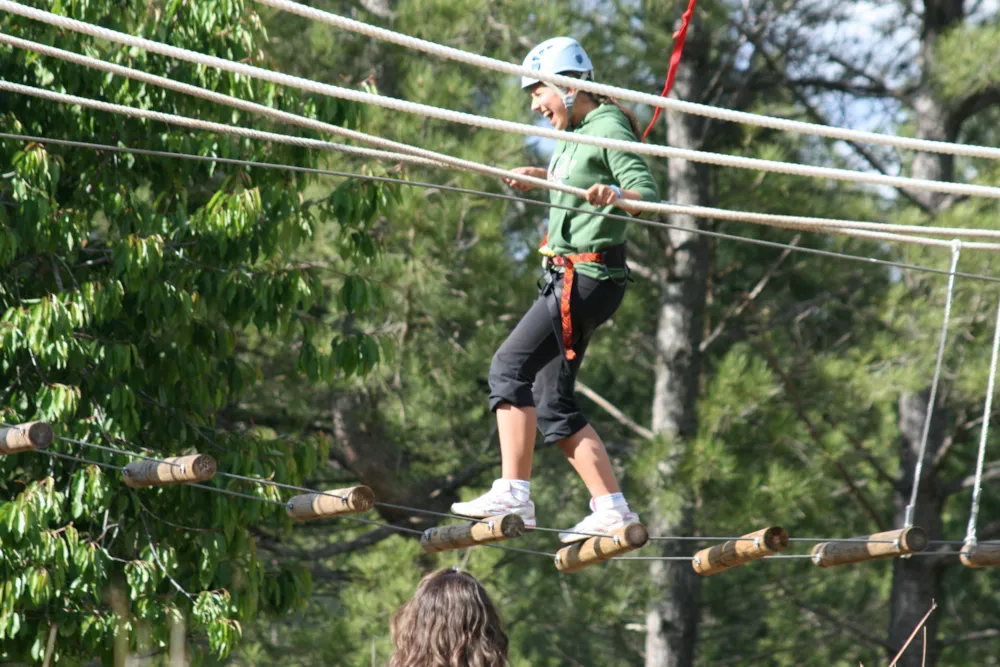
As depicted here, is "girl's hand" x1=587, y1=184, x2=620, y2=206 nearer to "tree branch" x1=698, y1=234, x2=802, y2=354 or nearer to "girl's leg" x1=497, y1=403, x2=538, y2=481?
"girl's leg" x1=497, y1=403, x2=538, y2=481

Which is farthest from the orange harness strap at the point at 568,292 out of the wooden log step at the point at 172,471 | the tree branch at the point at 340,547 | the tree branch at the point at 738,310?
the tree branch at the point at 738,310

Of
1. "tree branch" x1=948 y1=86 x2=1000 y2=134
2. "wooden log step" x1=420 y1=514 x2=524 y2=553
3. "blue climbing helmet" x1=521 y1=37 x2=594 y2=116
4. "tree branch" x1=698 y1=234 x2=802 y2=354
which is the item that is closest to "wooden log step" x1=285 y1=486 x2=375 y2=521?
"wooden log step" x1=420 y1=514 x2=524 y2=553

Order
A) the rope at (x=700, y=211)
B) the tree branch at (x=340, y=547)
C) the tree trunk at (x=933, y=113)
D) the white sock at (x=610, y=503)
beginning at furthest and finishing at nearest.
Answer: the tree trunk at (x=933, y=113) → the tree branch at (x=340, y=547) → the white sock at (x=610, y=503) → the rope at (x=700, y=211)

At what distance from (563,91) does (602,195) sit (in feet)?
1.75

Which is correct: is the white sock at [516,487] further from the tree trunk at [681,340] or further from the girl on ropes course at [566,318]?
the tree trunk at [681,340]

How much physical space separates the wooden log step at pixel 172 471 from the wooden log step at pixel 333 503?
0.32 m

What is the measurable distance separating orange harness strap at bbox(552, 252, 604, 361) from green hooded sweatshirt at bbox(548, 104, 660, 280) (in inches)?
0.7

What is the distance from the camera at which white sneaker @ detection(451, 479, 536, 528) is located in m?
3.98

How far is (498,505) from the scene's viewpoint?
157 inches

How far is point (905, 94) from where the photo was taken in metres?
11.0

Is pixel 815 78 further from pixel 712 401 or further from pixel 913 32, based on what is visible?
pixel 712 401

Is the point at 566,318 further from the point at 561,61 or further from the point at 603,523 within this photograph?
the point at 561,61

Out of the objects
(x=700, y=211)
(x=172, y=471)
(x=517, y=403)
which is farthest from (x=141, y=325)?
(x=700, y=211)

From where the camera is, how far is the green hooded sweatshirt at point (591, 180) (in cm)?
386
